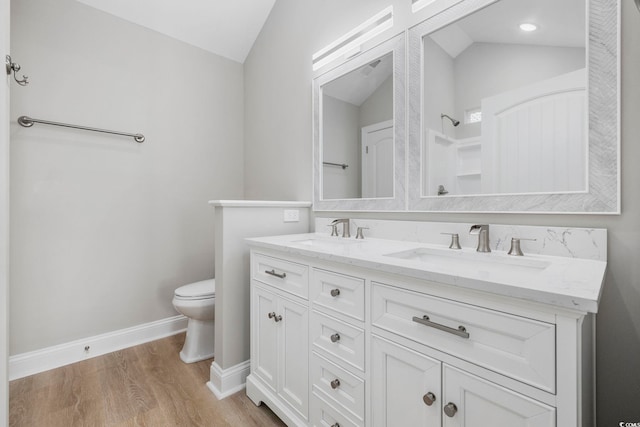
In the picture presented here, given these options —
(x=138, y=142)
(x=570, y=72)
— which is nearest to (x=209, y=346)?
(x=138, y=142)

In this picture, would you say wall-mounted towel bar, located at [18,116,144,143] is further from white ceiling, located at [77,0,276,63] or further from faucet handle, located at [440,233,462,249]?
faucet handle, located at [440,233,462,249]

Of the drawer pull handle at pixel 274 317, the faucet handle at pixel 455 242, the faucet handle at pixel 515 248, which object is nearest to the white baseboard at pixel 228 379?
the drawer pull handle at pixel 274 317

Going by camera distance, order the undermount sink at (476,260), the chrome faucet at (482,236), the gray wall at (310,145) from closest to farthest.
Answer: the gray wall at (310,145) < the undermount sink at (476,260) < the chrome faucet at (482,236)

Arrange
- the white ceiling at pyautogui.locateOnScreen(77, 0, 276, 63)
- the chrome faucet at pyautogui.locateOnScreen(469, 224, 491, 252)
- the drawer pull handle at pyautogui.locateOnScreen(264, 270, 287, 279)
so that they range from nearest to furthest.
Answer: the chrome faucet at pyautogui.locateOnScreen(469, 224, 491, 252) < the drawer pull handle at pyautogui.locateOnScreen(264, 270, 287, 279) < the white ceiling at pyautogui.locateOnScreen(77, 0, 276, 63)

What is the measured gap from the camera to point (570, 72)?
1.06m

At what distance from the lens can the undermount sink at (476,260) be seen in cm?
106

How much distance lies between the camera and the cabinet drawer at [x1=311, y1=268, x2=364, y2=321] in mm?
1070

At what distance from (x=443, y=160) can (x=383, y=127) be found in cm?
41

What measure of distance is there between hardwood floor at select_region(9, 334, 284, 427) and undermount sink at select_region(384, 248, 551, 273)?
3.59 feet

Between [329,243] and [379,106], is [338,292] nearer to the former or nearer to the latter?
[329,243]

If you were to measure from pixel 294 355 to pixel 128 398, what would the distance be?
1078 millimetres

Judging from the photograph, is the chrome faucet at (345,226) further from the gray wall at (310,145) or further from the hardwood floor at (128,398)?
the hardwood floor at (128,398)

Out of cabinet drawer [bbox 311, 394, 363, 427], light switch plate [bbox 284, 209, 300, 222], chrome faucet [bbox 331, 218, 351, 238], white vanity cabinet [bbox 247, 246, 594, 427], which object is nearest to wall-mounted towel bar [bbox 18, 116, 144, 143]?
light switch plate [bbox 284, 209, 300, 222]

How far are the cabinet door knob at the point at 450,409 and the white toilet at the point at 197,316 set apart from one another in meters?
1.64
